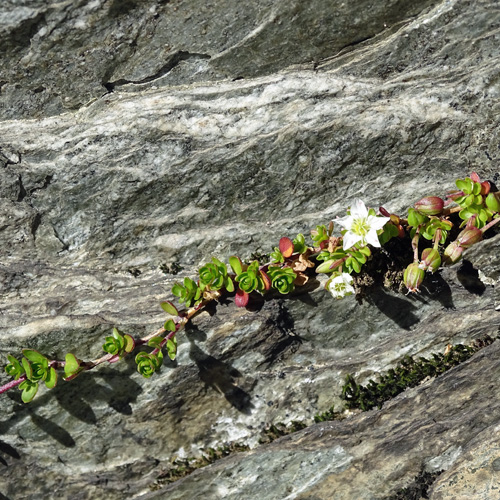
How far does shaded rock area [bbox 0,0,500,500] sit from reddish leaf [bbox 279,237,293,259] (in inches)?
12.2

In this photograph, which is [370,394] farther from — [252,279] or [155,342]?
[155,342]

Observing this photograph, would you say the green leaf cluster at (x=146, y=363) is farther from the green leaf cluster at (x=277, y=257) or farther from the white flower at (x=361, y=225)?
the white flower at (x=361, y=225)

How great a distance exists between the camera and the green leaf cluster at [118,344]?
3.96 m

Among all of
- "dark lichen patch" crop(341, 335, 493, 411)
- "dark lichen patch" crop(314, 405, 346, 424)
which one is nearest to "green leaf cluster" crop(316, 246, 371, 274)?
"dark lichen patch" crop(341, 335, 493, 411)

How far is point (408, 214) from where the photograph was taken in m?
4.02

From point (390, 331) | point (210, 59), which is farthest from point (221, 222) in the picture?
point (390, 331)

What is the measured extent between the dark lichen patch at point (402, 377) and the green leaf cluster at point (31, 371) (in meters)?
2.26

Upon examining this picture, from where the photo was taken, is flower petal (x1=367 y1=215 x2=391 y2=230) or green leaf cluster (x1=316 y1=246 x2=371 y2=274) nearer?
flower petal (x1=367 y1=215 x2=391 y2=230)

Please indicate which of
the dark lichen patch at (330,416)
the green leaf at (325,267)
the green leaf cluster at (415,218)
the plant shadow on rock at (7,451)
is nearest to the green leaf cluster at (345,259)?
the green leaf at (325,267)

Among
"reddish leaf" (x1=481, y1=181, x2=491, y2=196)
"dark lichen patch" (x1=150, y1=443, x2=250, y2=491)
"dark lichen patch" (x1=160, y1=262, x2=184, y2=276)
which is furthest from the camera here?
"dark lichen patch" (x1=160, y1=262, x2=184, y2=276)

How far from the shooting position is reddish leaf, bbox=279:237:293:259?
4141 mm

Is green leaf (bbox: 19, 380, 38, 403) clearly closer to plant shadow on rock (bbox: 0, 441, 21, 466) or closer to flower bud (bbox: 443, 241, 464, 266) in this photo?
plant shadow on rock (bbox: 0, 441, 21, 466)

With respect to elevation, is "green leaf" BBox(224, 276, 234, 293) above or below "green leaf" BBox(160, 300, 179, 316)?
below

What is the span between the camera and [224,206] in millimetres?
4508
